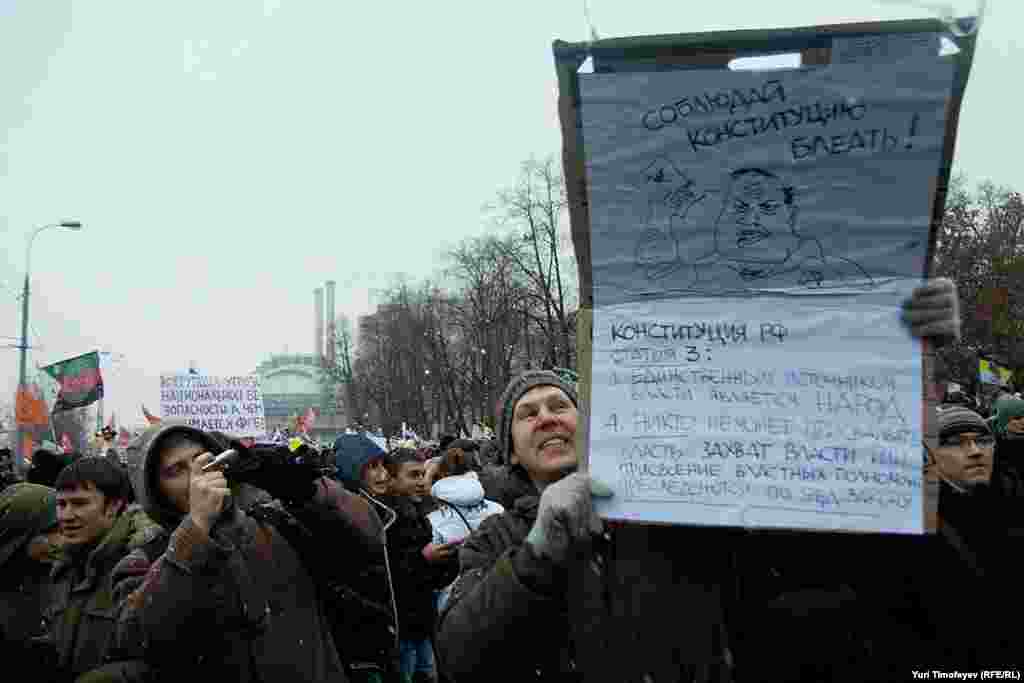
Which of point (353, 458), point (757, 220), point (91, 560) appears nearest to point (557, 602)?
point (757, 220)

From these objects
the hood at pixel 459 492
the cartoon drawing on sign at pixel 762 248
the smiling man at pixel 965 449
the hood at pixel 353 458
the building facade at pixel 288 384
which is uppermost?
the cartoon drawing on sign at pixel 762 248

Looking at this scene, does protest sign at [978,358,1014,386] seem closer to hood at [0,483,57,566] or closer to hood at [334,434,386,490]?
hood at [334,434,386,490]

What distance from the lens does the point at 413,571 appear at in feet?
15.6

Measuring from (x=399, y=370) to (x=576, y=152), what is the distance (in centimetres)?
5121

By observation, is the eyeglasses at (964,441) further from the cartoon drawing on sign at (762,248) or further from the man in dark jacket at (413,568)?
the man in dark jacket at (413,568)

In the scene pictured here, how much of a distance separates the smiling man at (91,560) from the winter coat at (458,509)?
1.73 m

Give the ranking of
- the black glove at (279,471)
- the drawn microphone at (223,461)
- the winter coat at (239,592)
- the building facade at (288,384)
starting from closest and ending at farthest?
1. the winter coat at (239,592)
2. the drawn microphone at (223,461)
3. the black glove at (279,471)
4. the building facade at (288,384)

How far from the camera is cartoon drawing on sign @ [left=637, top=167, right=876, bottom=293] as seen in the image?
2.10 meters

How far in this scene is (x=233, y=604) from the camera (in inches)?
109

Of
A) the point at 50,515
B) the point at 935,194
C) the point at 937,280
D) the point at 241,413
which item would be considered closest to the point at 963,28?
the point at 935,194

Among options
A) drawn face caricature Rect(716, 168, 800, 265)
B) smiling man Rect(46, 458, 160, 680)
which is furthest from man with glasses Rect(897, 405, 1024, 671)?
smiling man Rect(46, 458, 160, 680)

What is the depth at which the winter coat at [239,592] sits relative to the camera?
2.68 metres

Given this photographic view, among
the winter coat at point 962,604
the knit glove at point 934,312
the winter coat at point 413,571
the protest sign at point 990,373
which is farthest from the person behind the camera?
Result: the protest sign at point 990,373

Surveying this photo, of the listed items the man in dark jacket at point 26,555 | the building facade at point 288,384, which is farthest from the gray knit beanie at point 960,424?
the building facade at point 288,384
